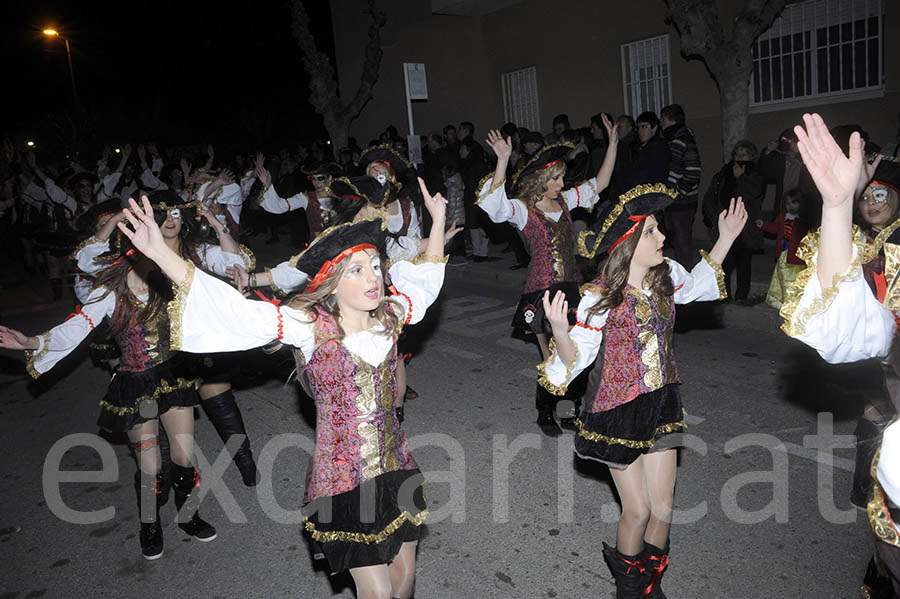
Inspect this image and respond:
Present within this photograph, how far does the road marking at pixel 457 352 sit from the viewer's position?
7.82 m

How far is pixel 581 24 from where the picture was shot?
13.8m

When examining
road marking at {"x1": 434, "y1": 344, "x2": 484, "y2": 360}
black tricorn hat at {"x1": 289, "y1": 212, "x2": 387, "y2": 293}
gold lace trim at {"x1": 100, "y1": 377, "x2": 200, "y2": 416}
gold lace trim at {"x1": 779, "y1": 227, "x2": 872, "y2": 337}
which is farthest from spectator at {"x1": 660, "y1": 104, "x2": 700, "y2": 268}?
gold lace trim at {"x1": 779, "y1": 227, "x2": 872, "y2": 337}

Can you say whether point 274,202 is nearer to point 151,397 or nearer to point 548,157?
point 548,157

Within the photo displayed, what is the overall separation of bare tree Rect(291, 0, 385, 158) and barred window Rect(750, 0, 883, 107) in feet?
34.0

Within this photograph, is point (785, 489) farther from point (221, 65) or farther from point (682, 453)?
point (221, 65)

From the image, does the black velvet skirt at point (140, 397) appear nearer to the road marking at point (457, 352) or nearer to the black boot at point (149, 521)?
the black boot at point (149, 521)

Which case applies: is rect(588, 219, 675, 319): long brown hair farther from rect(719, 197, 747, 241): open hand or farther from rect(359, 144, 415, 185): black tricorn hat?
rect(359, 144, 415, 185): black tricorn hat

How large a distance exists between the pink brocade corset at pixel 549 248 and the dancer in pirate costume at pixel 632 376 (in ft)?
6.64

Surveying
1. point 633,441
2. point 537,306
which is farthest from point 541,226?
point 633,441

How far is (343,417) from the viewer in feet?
9.80

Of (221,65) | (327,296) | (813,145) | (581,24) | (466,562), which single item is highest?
(221,65)

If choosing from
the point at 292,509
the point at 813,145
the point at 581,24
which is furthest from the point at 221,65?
the point at 813,145

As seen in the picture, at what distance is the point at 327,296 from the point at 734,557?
101 inches

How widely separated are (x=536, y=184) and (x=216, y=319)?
10.9 feet
